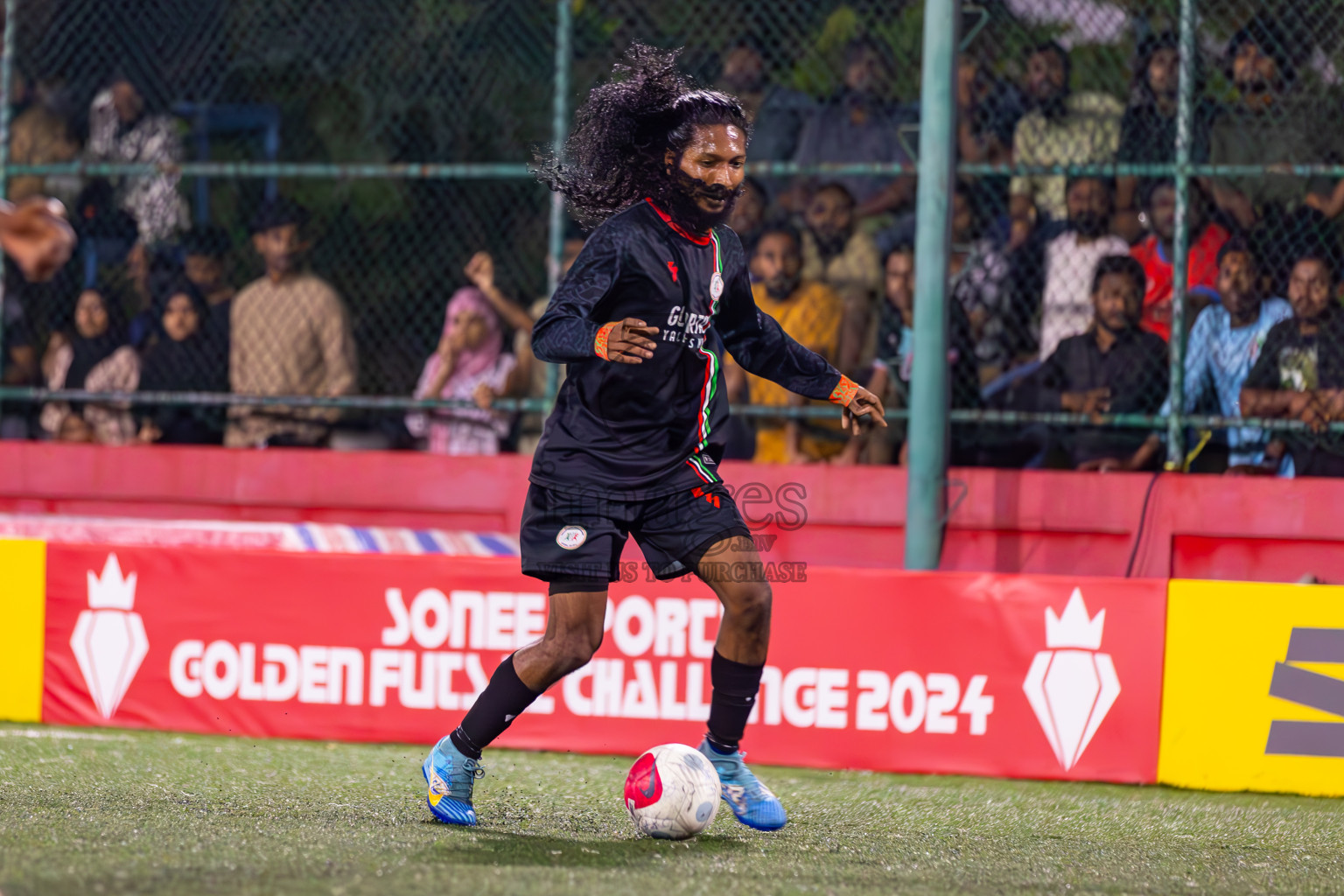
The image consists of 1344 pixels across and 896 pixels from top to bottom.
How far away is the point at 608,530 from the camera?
4062 mm

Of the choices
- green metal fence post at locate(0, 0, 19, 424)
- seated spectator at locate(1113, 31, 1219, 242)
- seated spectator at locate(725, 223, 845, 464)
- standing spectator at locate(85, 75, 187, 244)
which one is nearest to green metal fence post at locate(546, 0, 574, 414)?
seated spectator at locate(725, 223, 845, 464)

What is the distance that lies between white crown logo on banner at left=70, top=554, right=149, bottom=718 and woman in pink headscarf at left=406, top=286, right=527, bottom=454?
173 cm

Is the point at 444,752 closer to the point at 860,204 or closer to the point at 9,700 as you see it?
the point at 9,700

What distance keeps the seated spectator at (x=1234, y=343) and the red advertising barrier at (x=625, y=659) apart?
4.43 ft

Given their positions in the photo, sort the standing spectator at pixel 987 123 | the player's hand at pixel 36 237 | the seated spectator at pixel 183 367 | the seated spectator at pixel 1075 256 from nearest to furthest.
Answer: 1. the player's hand at pixel 36 237
2. the seated spectator at pixel 1075 256
3. the standing spectator at pixel 987 123
4. the seated spectator at pixel 183 367

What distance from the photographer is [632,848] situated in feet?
12.8

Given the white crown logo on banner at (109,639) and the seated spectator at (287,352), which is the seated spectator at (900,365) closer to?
the seated spectator at (287,352)

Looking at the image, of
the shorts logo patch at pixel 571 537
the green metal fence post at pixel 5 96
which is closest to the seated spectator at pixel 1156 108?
the shorts logo patch at pixel 571 537

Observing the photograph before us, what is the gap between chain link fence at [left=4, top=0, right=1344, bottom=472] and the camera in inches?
262

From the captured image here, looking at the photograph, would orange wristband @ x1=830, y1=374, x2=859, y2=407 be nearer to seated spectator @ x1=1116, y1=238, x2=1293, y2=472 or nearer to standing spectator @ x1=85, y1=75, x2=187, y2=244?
seated spectator @ x1=1116, y1=238, x2=1293, y2=472

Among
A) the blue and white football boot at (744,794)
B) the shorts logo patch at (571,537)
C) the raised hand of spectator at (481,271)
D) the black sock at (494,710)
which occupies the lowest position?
the blue and white football boot at (744,794)

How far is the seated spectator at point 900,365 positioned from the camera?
694 cm

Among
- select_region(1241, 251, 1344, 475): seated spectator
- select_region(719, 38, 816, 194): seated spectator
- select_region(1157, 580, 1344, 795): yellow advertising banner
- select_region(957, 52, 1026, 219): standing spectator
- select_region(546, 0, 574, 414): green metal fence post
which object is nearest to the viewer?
select_region(1157, 580, 1344, 795): yellow advertising banner

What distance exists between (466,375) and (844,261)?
1931mm
